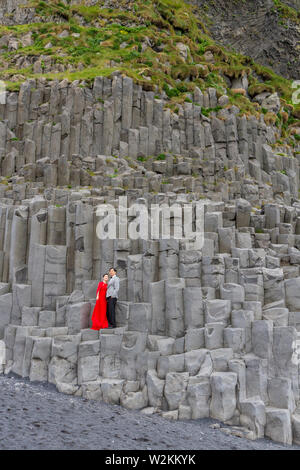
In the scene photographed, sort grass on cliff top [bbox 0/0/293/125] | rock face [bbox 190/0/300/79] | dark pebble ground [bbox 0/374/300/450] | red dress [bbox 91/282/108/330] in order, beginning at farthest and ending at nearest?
rock face [bbox 190/0/300/79] → grass on cliff top [bbox 0/0/293/125] → red dress [bbox 91/282/108/330] → dark pebble ground [bbox 0/374/300/450]

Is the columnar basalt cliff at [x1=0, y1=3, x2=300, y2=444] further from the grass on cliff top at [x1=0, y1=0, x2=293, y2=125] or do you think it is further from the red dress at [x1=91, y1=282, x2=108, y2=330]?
the grass on cliff top at [x1=0, y1=0, x2=293, y2=125]

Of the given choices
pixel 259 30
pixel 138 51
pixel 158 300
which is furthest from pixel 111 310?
pixel 259 30

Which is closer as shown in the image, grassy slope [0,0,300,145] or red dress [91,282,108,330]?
red dress [91,282,108,330]

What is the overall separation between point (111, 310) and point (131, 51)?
24.6 metres

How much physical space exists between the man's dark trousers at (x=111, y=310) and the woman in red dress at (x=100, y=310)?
0.37 feet

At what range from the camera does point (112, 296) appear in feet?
35.9

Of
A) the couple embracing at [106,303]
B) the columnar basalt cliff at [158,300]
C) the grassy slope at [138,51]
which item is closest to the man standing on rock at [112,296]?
the couple embracing at [106,303]

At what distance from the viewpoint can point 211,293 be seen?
34.8 ft

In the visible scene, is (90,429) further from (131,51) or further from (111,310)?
(131,51)

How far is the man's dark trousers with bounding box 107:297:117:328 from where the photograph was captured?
10.9 m

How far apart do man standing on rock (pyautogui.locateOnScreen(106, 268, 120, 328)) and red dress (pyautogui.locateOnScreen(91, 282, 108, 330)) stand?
0.38ft

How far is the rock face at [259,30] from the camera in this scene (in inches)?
1994

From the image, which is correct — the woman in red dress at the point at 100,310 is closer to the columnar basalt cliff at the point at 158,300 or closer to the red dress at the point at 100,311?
the red dress at the point at 100,311

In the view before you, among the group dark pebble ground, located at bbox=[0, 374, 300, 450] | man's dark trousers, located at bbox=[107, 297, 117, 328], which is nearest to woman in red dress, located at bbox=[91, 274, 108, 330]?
man's dark trousers, located at bbox=[107, 297, 117, 328]
